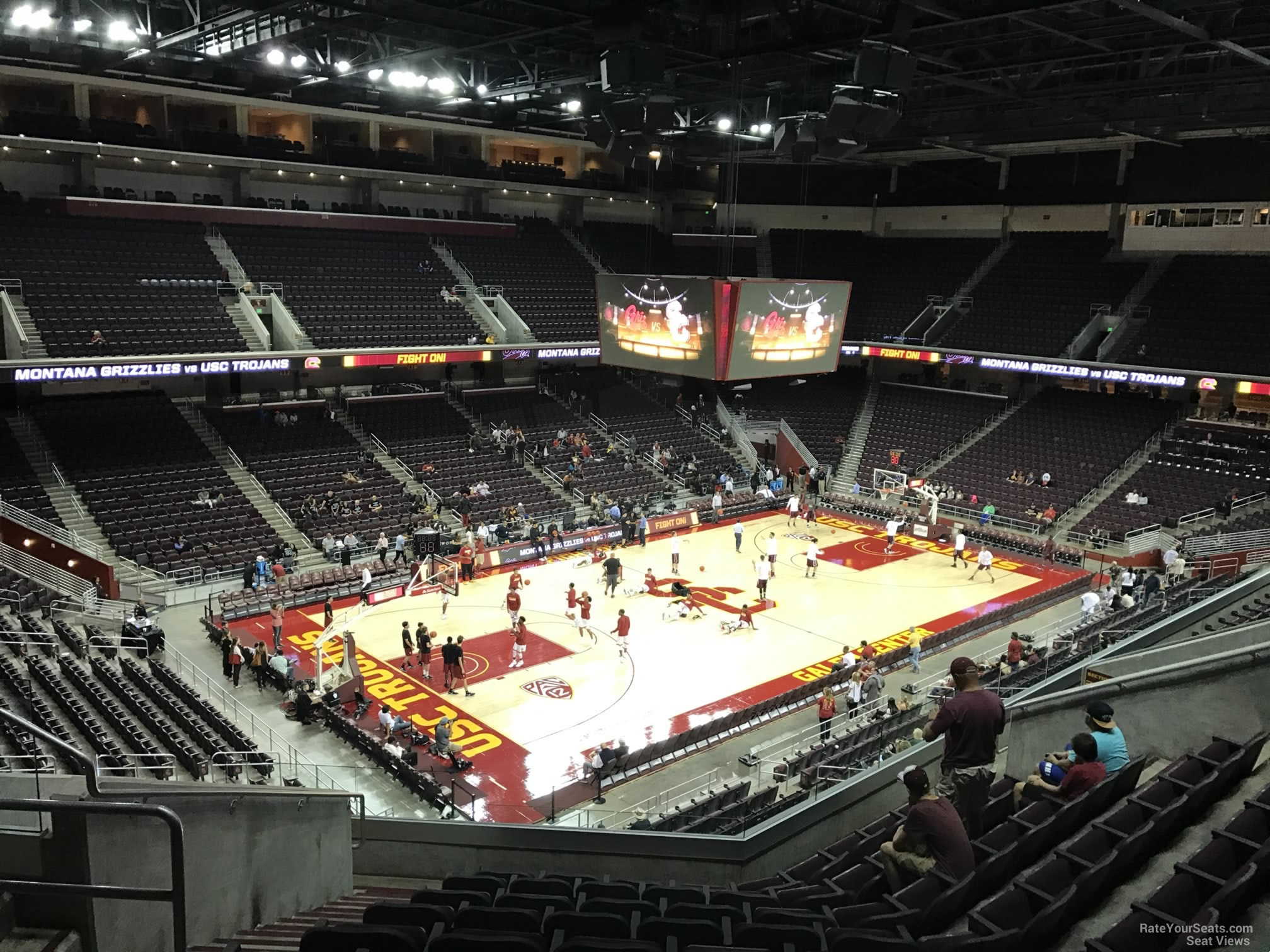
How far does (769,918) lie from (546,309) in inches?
1353

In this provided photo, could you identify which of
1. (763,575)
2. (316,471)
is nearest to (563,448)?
(316,471)

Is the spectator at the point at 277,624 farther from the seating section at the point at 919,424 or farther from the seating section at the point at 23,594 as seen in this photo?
the seating section at the point at 919,424

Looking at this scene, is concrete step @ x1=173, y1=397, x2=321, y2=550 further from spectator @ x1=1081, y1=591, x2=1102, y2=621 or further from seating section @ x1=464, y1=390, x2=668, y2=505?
spectator @ x1=1081, y1=591, x2=1102, y2=621

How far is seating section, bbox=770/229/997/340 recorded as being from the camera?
42.8 meters

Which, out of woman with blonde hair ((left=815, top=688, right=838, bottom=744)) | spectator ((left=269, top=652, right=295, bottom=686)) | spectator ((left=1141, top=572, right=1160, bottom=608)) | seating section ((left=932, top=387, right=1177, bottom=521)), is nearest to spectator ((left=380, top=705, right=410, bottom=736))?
spectator ((left=269, top=652, right=295, bottom=686))

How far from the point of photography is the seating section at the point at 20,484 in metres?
23.6

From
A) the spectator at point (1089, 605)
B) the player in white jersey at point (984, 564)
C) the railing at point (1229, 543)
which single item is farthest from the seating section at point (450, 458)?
the railing at point (1229, 543)

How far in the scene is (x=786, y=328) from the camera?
2030cm

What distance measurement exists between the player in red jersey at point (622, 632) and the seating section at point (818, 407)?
67.0ft

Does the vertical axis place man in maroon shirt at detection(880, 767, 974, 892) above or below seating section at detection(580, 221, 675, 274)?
below

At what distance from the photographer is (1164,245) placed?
3919 cm

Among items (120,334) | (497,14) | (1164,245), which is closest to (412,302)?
(120,334)

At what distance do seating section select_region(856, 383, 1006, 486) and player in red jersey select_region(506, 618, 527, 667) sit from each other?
2139 centimetres

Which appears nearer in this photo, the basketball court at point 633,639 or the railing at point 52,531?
the basketball court at point 633,639
